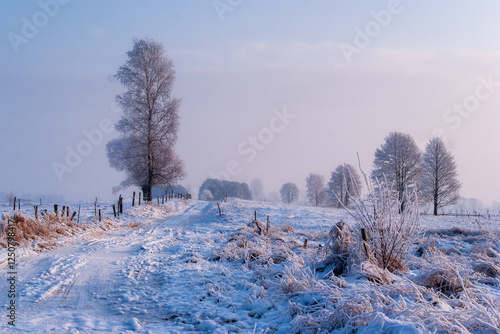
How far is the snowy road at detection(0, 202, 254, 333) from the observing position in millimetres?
3863

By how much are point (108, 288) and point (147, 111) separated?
20.3m

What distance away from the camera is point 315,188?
70.3m

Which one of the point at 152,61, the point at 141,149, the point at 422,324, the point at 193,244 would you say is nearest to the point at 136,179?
the point at 141,149

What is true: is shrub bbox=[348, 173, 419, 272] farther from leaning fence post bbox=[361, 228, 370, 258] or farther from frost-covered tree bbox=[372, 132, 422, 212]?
frost-covered tree bbox=[372, 132, 422, 212]

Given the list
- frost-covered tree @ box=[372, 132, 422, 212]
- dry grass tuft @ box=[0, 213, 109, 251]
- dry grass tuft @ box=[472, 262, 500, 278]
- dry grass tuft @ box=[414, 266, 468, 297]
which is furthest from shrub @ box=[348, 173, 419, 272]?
frost-covered tree @ box=[372, 132, 422, 212]

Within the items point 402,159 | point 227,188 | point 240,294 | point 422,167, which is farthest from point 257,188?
point 240,294

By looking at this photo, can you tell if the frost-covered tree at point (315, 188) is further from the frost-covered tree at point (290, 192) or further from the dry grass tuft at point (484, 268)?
the dry grass tuft at point (484, 268)

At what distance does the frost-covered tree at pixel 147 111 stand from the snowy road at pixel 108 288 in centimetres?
1579

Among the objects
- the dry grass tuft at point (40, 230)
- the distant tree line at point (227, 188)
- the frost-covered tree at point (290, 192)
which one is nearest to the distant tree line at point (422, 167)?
the dry grass tuft at point (40, 230)

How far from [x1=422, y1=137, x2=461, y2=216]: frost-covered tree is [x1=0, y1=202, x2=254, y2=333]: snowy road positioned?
33.8m

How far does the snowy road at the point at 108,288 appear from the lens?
3863mm

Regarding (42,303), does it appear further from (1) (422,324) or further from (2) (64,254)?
(1) (422,324)

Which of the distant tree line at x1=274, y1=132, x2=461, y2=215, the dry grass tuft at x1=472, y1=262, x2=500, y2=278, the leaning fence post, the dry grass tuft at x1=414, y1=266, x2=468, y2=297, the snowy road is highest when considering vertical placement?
the distant tree line at x1=274, y1=132, x2=461, y2=215

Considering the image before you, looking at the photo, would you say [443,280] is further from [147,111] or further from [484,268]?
[147,111]
